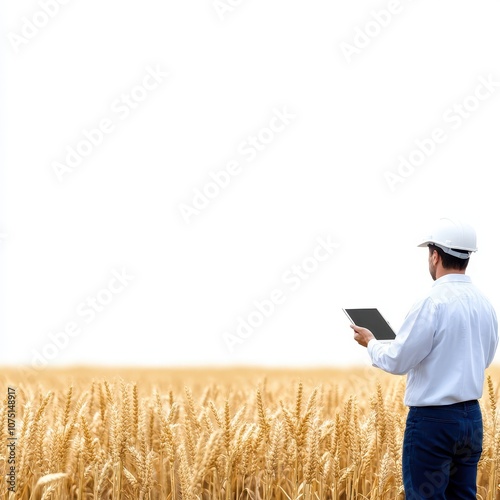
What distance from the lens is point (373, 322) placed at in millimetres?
3215

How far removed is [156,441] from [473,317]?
2341 millimetres

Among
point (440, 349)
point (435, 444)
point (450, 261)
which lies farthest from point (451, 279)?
point (435, 444)

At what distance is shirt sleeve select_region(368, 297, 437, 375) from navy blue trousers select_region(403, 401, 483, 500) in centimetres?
26

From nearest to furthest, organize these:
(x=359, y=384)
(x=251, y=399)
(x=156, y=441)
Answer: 1. (x=156, y=441)
2. (x=251, y=399)
3. (x=359, y=384)

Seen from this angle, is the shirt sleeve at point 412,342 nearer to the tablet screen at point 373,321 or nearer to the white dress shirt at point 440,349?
the white dress shirt at point 440,349

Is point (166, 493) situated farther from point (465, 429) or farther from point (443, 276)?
point (443, 276)

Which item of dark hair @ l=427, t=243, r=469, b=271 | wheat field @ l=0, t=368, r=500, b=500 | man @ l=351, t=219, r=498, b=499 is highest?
dark hair @ l=427, t=243, r=469, b=271


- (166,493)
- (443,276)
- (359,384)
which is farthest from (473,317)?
(359,384)

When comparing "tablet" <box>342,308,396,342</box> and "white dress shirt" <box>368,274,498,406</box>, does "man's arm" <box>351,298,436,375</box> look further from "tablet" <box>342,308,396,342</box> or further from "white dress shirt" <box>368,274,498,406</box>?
"tablet" <box>342,308,396,342</box>

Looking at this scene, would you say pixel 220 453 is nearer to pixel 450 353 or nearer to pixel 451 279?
pixel 450 353

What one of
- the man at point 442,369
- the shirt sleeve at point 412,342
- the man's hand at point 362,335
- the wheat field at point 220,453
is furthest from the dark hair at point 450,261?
the wheat field at point 220,453

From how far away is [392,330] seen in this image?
3.25 meters

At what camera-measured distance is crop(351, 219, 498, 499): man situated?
9.64ft

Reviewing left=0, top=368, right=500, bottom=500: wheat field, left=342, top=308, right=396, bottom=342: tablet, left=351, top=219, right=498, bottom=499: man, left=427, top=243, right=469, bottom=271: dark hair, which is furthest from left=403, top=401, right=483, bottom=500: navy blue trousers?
left=427, top=243, right=469, bottom=271: dark hair
